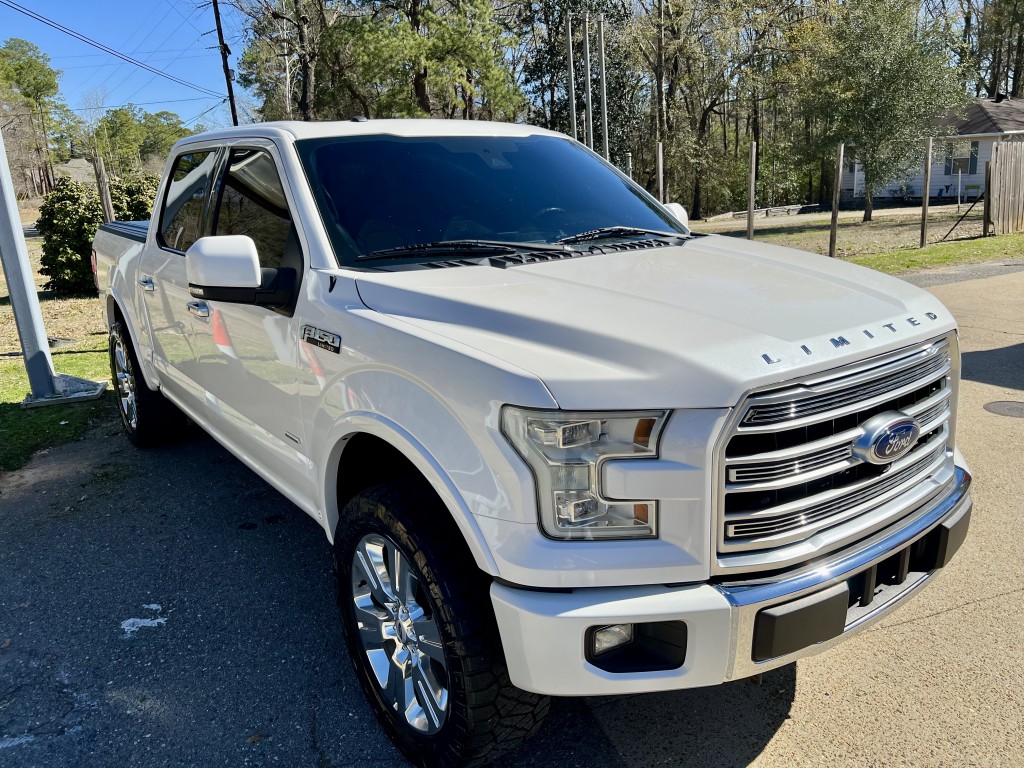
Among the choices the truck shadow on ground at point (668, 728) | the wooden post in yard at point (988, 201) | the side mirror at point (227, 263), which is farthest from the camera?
the wooden post in yard at point (988, 201)

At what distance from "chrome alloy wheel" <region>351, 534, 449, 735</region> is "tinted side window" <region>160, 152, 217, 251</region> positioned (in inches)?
89.2

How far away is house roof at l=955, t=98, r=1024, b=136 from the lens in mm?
34906

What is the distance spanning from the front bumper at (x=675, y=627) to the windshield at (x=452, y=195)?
149 cm

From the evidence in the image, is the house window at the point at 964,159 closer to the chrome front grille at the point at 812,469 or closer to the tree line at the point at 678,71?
the tree line at the point at 678,71

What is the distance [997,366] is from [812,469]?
5.77 metres

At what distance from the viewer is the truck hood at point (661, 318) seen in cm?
196

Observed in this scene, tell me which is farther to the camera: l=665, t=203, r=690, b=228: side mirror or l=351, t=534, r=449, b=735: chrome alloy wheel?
l=665, t=203, r=690, b=228: side mirror

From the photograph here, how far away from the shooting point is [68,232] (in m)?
12.8

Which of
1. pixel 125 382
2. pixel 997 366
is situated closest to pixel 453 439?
pixel 125 382

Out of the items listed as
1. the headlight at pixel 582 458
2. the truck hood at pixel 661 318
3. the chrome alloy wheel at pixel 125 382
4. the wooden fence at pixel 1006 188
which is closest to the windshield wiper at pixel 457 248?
the truck hood at pixel 661 318

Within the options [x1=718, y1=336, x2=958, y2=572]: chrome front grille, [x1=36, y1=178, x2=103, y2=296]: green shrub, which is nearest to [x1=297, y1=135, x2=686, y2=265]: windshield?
[x1=718, y1=336, x2=958, y2=572]: chrome front grille

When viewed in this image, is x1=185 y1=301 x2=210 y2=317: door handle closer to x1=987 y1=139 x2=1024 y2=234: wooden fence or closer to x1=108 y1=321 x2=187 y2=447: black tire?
x1=108 y1=321 x2=187 y2=447: black tire

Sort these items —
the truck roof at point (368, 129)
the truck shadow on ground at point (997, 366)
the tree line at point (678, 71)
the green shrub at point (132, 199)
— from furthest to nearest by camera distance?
the tree line at point (678, 71), the green shrub at point (132, 199), the truck shadow on ground at point (997, 366), the truck roof at point (368, 129)

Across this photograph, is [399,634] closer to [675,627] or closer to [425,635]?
[425,635]
